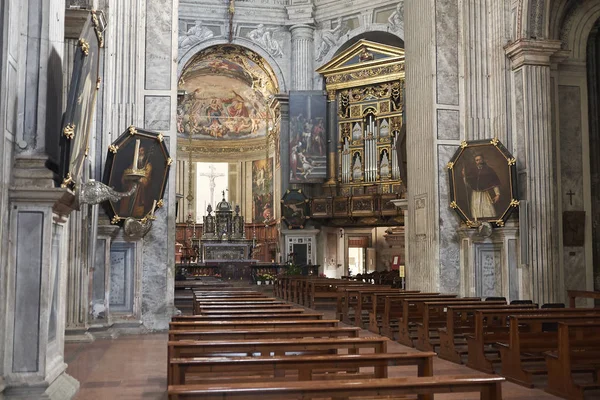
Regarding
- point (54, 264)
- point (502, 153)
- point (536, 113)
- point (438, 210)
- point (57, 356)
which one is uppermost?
point (536, 113)

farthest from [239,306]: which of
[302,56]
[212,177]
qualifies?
[212,177]

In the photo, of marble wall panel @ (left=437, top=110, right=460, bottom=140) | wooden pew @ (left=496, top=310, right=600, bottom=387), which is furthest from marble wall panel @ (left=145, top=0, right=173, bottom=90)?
wooden pew @ (left=496, top=310, right=600, bottom=387)

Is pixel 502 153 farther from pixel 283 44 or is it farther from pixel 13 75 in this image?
pixel 283 44

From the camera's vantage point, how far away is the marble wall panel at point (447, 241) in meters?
13.1

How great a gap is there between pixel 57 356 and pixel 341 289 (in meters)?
7.95

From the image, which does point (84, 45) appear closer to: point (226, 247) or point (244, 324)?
point (244, 324)

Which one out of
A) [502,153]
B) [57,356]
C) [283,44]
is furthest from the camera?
[283,44]

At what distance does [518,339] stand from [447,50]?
816 centimetres

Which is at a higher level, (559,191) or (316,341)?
(559,191)

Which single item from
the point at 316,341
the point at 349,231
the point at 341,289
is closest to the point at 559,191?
the point at 341,289

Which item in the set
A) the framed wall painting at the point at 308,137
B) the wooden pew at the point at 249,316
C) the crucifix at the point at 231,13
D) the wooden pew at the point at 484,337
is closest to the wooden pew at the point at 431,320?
the wooden pew at the point at 484,337

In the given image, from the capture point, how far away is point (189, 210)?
32000mm

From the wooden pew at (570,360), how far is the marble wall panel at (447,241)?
6461 mm

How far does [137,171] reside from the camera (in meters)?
10.4
